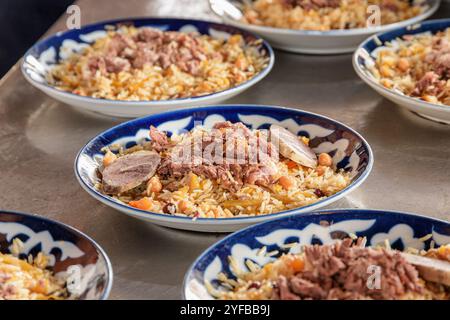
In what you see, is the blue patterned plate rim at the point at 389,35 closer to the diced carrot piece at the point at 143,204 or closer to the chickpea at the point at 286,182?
the chickpea at the point at 286,182

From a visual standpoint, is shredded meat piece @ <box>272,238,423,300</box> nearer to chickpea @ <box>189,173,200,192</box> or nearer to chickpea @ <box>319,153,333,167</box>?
chickpea @ <box>189,173,200,192</box>

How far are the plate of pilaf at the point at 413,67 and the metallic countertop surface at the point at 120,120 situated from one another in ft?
0.31

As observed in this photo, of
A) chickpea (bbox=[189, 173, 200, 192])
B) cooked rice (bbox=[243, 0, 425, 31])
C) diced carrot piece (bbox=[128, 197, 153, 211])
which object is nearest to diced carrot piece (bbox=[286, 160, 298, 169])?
chickpea (bbox=[189, 173, 200, 192])

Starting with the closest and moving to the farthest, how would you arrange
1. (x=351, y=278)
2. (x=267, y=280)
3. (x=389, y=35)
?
1. (x=351, y=278)
2. (x=267, y=280)
3. (x=389, y=35)

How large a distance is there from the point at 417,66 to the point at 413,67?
0.02 metres

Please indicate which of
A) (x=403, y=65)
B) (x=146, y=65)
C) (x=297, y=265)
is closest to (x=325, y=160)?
(x=297, y=265)

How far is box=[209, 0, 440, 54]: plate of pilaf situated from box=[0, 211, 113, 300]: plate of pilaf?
58.7 inches

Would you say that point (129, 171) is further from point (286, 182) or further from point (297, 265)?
point (297, 265)

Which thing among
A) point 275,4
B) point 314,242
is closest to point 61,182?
point 314,242

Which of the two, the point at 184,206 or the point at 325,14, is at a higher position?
the point at 325,14

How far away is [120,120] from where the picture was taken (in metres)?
2.48

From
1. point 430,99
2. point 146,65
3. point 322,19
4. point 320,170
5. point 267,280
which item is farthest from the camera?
point 322,19

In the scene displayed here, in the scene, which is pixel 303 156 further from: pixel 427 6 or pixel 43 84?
pixel 427 6

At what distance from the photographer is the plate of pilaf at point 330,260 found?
4.66ft
